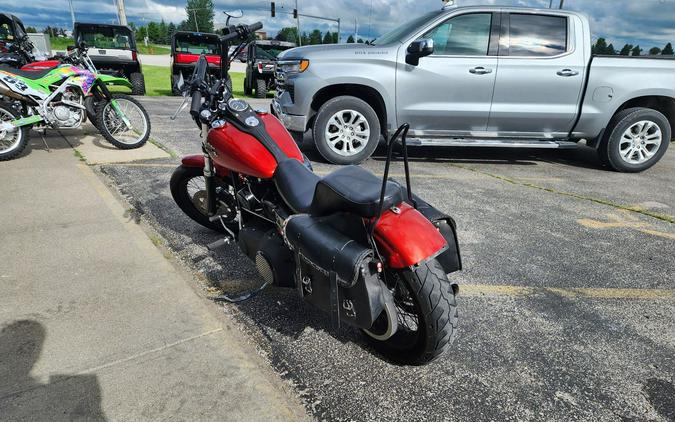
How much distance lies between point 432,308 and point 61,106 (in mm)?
5845

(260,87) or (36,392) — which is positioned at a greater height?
(260,87)

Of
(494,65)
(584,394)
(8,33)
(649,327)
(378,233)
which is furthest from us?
(8,33)

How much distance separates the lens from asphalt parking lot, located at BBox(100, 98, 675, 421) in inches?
80.4

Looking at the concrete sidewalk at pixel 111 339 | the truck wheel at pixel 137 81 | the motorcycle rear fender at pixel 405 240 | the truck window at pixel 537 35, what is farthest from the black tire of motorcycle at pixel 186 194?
the truck wheel at pixel 137 81

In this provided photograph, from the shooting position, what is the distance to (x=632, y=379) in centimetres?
222

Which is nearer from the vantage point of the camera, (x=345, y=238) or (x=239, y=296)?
(x=345, y=238)

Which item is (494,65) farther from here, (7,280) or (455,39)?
(7,280)

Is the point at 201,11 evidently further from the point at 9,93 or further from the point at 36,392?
the point at 36,392

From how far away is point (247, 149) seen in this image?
259 centimetres

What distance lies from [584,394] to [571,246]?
194 centimetres

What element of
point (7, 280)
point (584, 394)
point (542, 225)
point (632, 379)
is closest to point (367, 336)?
point (584, 394)

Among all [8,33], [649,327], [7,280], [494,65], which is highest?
[8,33]

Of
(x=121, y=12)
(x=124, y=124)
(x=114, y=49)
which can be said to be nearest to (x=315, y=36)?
(x=121, y=12)

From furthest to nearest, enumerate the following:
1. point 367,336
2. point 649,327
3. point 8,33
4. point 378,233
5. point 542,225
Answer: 1. point 8,33
2. point 542,225
3. point 649,327
4. point 367,336
5. point 378,233
